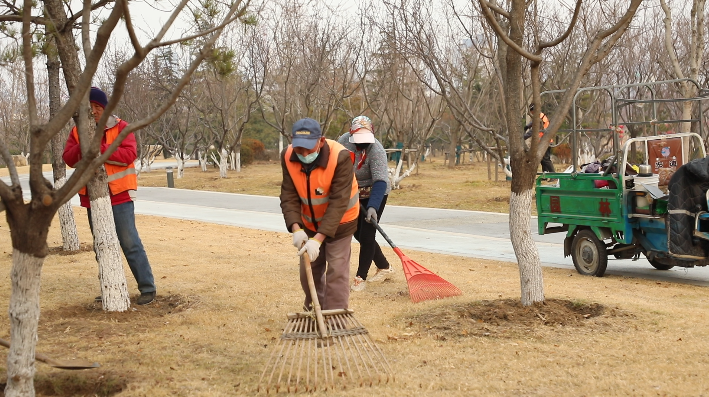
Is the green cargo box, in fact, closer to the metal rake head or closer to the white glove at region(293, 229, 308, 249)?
the metal rake head

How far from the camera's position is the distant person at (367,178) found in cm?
728

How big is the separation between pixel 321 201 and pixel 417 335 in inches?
46.3

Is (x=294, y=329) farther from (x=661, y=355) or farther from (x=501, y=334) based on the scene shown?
(x=661, y=355)

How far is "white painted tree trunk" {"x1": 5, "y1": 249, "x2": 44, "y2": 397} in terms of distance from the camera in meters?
3.84

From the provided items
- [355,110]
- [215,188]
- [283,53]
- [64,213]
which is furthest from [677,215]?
[355,110]

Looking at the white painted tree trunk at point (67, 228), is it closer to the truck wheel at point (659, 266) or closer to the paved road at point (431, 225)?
the paved road at point (431, 225)

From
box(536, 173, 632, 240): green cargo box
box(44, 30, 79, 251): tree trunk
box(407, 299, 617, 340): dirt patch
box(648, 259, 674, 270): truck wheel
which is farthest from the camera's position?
box(44, 30, 79, 251): tree trunk

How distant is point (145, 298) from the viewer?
667cm

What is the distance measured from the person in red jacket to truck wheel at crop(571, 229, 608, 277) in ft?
16.2

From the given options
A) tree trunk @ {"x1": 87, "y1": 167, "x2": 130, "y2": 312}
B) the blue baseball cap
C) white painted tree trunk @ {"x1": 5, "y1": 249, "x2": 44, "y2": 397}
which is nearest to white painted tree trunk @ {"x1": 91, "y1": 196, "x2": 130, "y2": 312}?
tree trunk @ {"x1": 87, "y1": 167, "x2": 130, "y2": 312}

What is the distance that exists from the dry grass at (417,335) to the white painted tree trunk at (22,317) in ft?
2.07

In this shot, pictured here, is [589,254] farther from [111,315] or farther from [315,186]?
[111,315]

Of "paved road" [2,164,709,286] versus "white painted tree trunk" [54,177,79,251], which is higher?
"white painted tree trunk" [54,177,79,251]

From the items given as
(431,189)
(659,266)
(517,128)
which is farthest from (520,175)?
(431,189)
